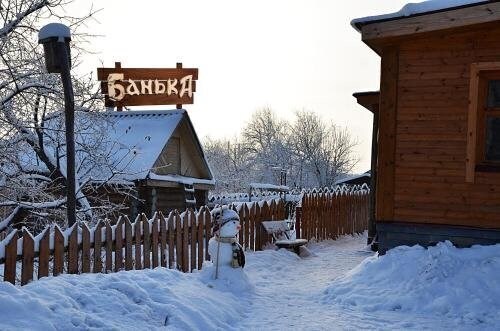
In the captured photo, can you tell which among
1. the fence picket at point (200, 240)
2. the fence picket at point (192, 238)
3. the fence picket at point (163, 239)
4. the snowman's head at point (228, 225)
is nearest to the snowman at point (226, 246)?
the snowman's head at point (228, 225)

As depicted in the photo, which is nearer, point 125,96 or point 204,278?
point 204,278

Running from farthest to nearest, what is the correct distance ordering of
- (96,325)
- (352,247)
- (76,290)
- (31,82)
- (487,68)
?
1. (352,247)
2. (31,82)
3. (487,68)
4. (76,290)
5. (96,325)

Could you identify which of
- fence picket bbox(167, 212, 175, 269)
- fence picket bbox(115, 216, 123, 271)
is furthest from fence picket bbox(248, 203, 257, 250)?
fence picket bbox(115, 216, 123, 271)

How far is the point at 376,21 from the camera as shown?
350 inches

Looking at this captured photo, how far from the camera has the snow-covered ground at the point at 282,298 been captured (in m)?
4.62

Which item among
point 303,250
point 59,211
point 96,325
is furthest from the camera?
point 303,250

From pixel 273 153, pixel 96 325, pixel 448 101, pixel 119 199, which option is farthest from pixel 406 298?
pixel 273 153

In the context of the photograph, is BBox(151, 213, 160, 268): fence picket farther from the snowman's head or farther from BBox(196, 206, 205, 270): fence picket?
the snowman's head

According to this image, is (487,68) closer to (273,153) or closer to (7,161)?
(7,161)

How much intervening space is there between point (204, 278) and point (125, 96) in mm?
14798

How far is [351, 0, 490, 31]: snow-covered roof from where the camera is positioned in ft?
27.5

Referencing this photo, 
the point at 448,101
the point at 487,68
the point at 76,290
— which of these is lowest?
the point at 76,290

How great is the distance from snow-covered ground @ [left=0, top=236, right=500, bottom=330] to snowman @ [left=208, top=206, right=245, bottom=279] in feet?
0.57

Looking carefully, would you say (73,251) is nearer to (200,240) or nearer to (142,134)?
(200,240)
